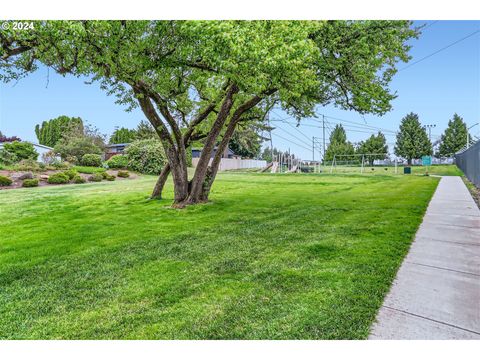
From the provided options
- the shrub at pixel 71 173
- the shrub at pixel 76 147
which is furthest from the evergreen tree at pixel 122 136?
the shrub at pixel 71 173

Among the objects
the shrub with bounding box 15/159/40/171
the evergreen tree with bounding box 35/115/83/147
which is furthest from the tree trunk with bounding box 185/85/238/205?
the shrub with bounding box 15/159/40/171

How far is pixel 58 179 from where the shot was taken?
11414 millimetres

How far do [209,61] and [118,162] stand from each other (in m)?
14.1

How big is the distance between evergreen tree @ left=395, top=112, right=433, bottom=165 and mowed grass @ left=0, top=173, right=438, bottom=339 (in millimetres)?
9272

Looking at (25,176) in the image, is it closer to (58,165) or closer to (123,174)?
(58,165)

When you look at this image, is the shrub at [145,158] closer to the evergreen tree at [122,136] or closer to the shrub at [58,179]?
the evergreen tree at [122,136]

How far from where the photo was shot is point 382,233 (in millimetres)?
3688

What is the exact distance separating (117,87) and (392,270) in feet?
14.7

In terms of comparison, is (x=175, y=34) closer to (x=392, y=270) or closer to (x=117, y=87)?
(x=117, y=87)

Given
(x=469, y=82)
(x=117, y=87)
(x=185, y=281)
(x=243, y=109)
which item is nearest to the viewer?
(x=185, y=281)

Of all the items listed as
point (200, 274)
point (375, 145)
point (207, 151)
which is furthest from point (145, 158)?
point (375, 145)

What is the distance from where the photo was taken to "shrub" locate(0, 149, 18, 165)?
12070 millimetres

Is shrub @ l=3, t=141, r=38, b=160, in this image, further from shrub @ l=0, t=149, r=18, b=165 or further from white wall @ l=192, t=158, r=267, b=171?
white wall @ l=192, t=158, r=267, b=171
